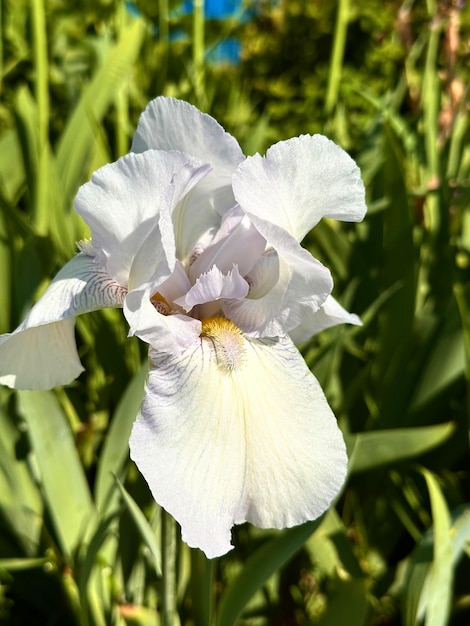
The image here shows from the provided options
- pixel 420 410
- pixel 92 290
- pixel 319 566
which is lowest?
pixel 319 566

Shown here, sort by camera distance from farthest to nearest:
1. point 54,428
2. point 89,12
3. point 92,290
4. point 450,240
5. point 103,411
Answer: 1. point 89,12
2. point 450,240
3. point 103,411
4. point 54,428
5. point 92,290

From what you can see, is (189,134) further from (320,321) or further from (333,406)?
(333,406)

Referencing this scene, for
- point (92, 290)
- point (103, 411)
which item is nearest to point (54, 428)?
point (103, 411)

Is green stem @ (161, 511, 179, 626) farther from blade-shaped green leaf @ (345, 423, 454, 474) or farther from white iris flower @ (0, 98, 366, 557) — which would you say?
blade-shaped green leaf @ (345, 423, 454, 474)

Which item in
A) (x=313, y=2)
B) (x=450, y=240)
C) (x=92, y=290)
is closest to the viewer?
(x=92, y=290)

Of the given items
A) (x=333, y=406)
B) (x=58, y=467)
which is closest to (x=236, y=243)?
(x=58, y=467)

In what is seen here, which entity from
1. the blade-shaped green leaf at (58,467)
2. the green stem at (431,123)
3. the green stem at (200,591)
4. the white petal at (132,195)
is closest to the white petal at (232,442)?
the white petal at (132,195)

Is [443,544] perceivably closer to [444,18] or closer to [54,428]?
[54,428]
